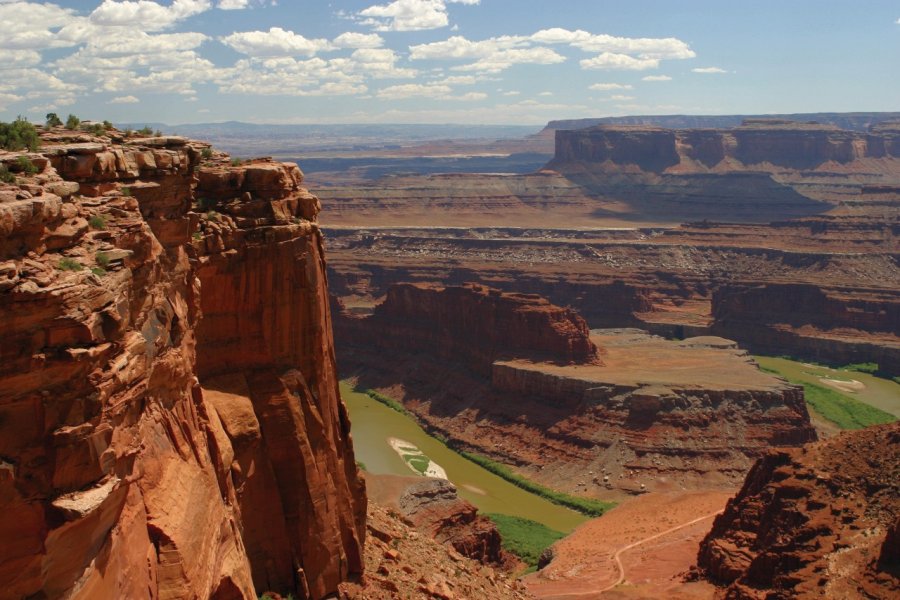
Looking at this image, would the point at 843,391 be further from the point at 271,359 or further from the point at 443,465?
the point at 271,359

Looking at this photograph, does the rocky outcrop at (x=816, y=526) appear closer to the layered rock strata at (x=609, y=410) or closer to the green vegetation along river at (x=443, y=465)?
the green vegetation along river at (x=443, y=465)

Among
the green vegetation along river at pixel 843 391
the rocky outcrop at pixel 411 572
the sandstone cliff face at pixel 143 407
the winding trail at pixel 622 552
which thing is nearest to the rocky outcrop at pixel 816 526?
the winding trail at pixel 622 552

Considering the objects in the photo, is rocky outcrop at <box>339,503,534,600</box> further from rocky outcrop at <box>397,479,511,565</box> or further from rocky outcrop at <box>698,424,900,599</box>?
rocky outcrop at <box>698,424,900,599</box>

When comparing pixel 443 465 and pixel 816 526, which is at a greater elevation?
pixel 816 526

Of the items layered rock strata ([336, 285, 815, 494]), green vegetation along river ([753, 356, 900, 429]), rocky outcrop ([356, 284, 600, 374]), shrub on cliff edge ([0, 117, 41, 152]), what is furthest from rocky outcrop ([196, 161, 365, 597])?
green vegetation along river ([753, 356, 900, 429])

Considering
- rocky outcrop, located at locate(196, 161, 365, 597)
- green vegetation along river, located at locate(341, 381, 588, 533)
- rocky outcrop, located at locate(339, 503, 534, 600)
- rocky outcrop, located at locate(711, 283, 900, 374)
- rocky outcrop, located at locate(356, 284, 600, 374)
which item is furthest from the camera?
rocky outcrop, located at locate(711, 283, 900, 374)

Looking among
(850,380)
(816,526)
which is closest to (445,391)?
(850,380)

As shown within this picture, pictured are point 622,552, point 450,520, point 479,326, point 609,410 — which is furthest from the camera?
point 479,326
